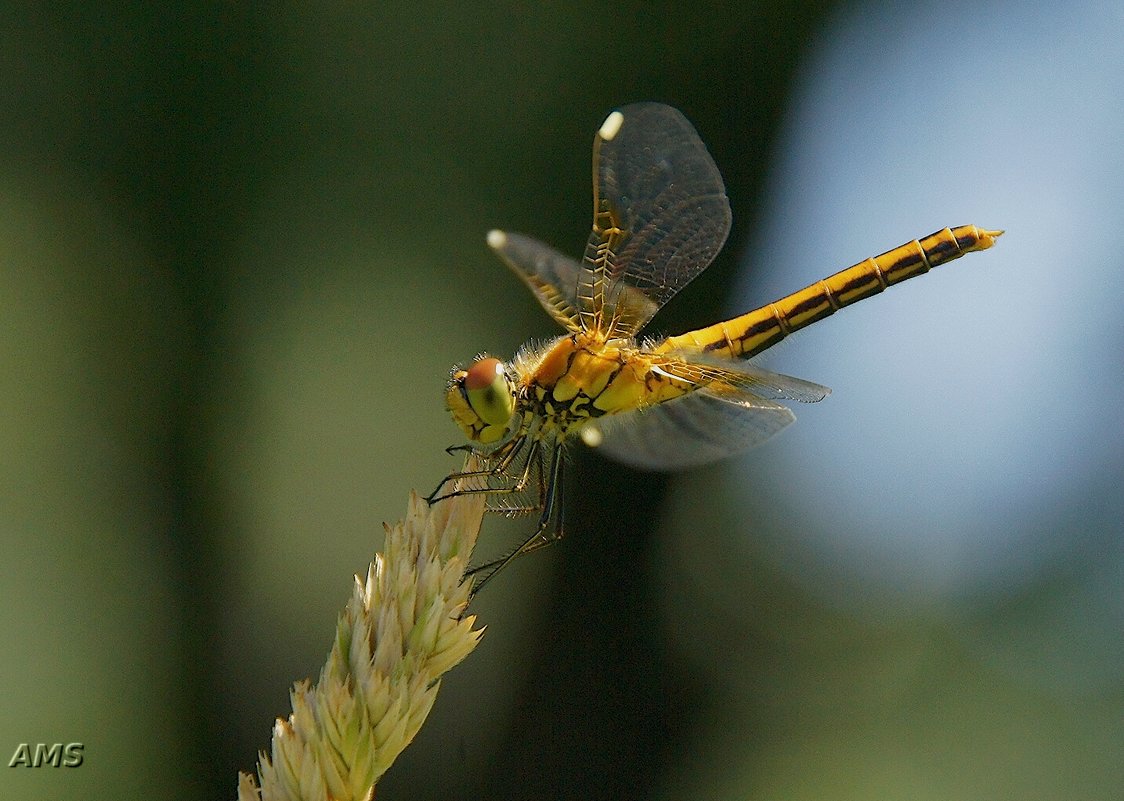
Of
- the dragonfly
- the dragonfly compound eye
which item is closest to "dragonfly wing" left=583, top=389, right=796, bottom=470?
the dragonfly

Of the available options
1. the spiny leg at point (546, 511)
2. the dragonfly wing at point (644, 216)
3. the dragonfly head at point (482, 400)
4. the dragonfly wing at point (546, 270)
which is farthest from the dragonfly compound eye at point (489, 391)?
the dragonfly wing at point (644, 216)

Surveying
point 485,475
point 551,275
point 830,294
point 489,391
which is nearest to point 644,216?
point 551,275

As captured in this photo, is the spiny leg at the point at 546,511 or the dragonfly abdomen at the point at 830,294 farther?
the dragonfly abdomen at the point at 830,294

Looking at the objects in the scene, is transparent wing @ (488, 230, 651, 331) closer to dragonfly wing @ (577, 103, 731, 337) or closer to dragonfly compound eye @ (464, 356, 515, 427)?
dragonfly wing @ (577, 103, 731, 337)

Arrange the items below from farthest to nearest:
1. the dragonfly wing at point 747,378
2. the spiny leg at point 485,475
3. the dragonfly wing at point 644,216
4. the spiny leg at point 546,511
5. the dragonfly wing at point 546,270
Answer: the dragonfly wing at point 644,216
the dragonfly wing at point 546,270
the dragonfly wing at point 747,378
the spiny leg at point 546,511
the spiny leg at point 485,475

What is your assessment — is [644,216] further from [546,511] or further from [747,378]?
[546,511]

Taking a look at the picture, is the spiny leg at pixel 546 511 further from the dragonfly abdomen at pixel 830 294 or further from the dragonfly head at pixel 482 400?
the dragonfly abdomen at pixel 830 294
